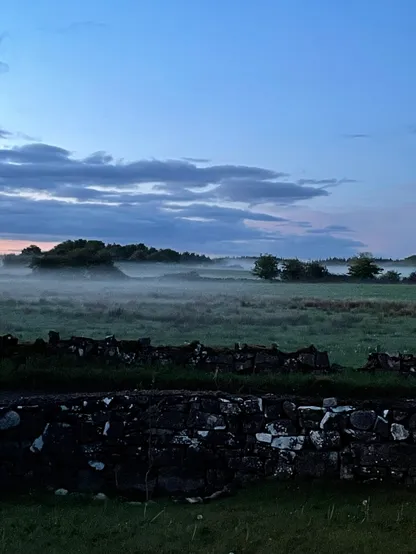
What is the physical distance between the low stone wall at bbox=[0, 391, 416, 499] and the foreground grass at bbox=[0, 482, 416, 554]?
Answer: 1.49 feet

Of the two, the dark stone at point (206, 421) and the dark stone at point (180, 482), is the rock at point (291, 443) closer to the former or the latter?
the dark stone at point (206, 421)

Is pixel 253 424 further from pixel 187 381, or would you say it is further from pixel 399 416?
pixel 187 381

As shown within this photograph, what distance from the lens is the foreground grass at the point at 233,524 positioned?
6895 mm

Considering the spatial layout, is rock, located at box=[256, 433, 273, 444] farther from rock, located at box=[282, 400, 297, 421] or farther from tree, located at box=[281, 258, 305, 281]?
tree, located at box=[281, 258, 305, 281]

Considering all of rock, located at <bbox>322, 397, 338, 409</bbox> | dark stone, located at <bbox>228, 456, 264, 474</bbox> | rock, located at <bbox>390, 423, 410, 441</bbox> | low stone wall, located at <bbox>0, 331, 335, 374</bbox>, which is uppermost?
low stone wall, located at <bbox>0, 331, 335, 374</bbox>

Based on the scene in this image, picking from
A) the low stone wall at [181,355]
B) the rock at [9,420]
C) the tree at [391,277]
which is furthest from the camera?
the tree at [391,277]

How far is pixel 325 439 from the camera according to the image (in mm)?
9055

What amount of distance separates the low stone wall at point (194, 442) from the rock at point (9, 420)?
0.01 metres

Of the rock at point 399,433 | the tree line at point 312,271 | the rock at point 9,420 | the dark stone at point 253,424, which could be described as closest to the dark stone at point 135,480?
the dark stone at point 253,424

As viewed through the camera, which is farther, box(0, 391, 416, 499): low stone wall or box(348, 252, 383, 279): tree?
box(348, 252, 383, 279): tree

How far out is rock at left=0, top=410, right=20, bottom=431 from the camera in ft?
30.3

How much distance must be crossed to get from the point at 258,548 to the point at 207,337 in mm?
17536

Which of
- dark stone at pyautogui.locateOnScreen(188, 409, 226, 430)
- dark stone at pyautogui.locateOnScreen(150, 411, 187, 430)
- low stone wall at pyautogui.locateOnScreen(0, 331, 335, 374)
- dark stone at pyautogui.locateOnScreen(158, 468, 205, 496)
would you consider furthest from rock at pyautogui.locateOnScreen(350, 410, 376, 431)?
low stone wall at pyautogui.locateOnScreen(0, 331, 335, 374)

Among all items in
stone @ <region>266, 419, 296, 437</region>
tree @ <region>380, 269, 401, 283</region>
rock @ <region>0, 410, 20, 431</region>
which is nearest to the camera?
stone @ <region>266, 419, 296, 437</region>
